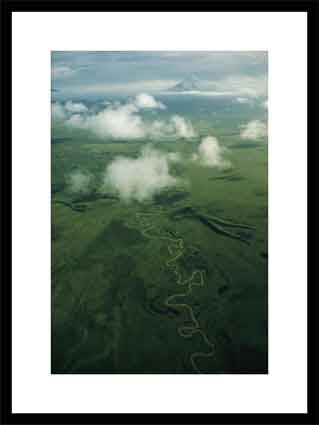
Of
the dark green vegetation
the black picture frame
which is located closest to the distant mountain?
the dark green vegetation

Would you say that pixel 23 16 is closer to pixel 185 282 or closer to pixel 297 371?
pixel 185 282

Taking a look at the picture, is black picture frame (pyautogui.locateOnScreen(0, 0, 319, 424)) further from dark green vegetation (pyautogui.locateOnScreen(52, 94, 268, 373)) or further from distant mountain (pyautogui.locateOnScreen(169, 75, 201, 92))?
distant mountain (pyautogui.locateOnScreen(169, 75, 201, 92))

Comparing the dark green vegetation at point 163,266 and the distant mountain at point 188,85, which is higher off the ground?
the distant mountain at point 188,85
